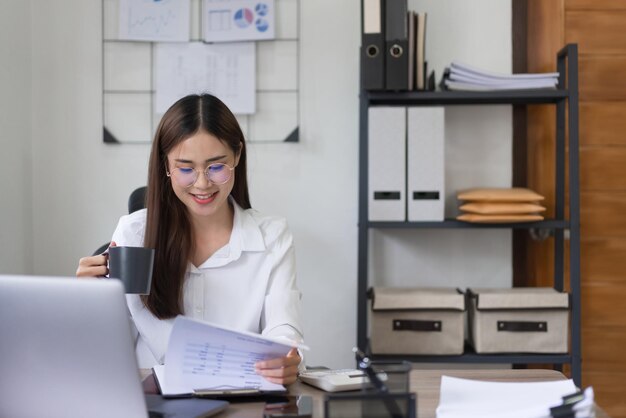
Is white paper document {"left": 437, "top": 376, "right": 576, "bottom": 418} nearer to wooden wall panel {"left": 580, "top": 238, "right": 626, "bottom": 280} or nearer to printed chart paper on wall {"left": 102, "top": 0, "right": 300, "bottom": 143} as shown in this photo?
wooden wall panel {"left": 580, "top": 238, "right": 626, "bottom": 280}

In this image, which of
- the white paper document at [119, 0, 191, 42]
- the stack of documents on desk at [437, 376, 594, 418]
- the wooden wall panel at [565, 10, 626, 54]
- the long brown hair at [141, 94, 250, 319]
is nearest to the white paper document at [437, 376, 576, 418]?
the stack of documents on desk at [437, 376, 594, 418]

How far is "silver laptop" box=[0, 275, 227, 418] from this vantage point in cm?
108

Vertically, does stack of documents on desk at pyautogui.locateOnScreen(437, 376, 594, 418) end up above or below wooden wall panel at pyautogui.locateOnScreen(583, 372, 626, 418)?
above

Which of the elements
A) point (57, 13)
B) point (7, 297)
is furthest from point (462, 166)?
point (7, 297)

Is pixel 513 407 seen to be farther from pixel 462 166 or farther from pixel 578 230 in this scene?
pixel 462 166

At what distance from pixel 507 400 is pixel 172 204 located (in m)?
0.96

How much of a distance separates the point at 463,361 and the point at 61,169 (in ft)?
5.35

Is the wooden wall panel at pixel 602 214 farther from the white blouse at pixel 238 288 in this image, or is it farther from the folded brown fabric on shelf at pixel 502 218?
the white blouse at pixel 238 288

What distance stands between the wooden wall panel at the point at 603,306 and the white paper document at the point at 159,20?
5.53 feet

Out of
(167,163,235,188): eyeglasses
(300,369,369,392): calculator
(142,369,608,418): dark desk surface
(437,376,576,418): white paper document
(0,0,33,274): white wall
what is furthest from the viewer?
(0,0,33,274): white wall

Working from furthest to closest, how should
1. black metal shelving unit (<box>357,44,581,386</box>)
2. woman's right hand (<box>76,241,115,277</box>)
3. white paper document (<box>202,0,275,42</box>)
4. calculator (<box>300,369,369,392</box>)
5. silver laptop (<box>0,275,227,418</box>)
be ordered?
1. white paper document (<box>202,0,275,42</box>)
2. black metal shelving unit (<box>357,44,581,386</box>)
3. woman's right hand (<box>76,241,115,277</box>)
4. calculator (<box>300,369,369,392</box>)
5. silver laptop (<box>0,275,227,418</box>)

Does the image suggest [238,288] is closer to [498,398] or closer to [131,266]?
[131,266]

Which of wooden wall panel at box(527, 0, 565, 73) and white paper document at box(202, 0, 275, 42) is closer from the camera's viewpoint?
wooden wall panel at box(527, 0, 565, 73)

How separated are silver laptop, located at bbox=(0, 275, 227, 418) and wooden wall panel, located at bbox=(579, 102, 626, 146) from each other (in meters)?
1.96
